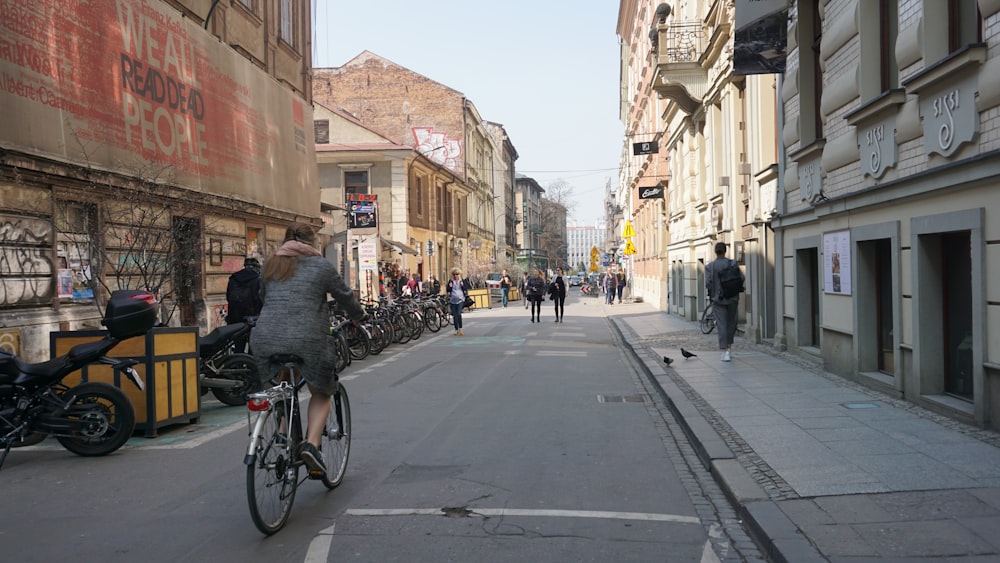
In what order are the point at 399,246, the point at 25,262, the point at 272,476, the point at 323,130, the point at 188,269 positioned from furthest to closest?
the point at 323,130
the point at 399,246
the point at 188,269
the point at 25,262
the point at 272,476

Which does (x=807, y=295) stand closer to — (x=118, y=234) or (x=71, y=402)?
(x=71, y=402)

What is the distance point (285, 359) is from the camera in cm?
507

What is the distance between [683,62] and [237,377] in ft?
50.4

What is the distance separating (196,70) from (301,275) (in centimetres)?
1326

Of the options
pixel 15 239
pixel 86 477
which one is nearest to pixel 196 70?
pixel 15 239

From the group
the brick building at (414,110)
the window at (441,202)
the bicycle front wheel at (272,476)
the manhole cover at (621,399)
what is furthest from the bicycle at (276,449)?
the brick building at (414,110)

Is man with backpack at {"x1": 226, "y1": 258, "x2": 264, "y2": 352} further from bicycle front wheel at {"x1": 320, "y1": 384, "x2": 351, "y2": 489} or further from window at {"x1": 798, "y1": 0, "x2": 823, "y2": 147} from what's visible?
window at {"x1": 798, "y1": 0, "x2": 823, "y2": 147}

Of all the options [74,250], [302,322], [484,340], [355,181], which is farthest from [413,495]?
[355,181]

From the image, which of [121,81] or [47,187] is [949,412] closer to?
[47,187]

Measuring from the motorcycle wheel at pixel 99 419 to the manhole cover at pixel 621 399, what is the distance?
17.4ft

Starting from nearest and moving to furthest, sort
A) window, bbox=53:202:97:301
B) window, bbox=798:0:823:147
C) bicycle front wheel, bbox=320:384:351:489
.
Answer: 1. bicycle front wheel, bbox=320:384:351:489
2. window, bbox=53:202:97:301
3. window, bbox=798:0:823:147

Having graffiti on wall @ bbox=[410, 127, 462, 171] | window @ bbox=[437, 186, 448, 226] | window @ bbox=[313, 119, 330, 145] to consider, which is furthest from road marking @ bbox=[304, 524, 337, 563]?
graffiti on wall @ bbox=[410, 127, 462, 171]

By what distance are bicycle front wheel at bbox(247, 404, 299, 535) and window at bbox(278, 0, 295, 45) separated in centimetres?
1989

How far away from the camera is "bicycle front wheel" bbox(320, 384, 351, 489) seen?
18.5ft
